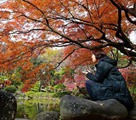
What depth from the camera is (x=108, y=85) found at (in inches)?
182

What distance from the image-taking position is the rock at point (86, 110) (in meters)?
4.00

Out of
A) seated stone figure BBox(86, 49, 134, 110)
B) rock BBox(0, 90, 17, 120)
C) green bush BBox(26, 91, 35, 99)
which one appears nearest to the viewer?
seated stone figure BBox(86, 49, 134, 110)

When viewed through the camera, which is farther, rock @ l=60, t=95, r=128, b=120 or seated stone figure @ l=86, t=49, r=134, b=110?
seated stone figure @ l=86, t=49, r=134, b=110

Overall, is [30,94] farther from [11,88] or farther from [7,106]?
[7,106]

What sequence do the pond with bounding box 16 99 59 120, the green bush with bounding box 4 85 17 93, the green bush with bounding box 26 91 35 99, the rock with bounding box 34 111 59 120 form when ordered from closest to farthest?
the rock with bounding box 34 111 59 120
the pond with bounding box 16 99 59 120
the green bush with bounding box 4 85 17 93
the green bush with bounding box 26 91 35 99

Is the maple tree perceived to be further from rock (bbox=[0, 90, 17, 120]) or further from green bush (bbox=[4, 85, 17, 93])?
green bush (bbox=[4, 85, 17, 93])

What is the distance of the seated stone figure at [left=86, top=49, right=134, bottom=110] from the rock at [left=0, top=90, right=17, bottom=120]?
5.30 ft

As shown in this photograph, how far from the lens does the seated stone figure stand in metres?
4.60

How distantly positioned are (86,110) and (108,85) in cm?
86

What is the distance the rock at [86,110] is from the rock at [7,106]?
4.27 ft

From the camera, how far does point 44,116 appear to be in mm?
7281

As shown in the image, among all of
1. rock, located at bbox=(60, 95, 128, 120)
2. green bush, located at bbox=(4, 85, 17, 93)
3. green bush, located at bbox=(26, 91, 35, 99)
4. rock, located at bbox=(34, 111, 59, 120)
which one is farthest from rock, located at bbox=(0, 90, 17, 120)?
green bush, located at bbox=(26, 91, 35, 99)

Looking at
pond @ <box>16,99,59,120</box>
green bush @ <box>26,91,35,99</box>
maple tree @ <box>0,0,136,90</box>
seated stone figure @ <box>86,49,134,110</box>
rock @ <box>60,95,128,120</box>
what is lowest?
pond @ <box>16,99,59,120</box>

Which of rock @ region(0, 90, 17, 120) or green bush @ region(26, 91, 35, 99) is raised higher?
rock @ region(0, 90, 17, 120)
